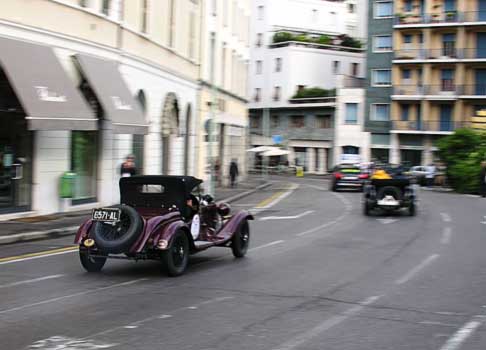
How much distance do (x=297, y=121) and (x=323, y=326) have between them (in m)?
63.8

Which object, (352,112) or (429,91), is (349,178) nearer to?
(429,91)

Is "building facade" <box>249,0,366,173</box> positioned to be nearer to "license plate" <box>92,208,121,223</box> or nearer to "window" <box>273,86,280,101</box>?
"window" <box>273,86,280,101</box>

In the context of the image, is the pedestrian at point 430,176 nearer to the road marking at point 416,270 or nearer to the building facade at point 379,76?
the building facade at point 379,76

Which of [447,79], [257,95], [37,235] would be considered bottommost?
[37,235]

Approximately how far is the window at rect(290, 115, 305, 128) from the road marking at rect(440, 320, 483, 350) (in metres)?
62.8

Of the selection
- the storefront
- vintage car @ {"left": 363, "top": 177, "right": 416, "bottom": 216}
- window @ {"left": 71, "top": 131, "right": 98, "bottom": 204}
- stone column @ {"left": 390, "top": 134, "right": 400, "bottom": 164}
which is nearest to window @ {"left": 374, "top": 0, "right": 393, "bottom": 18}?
stone column @ {"left": 390, "top": 134, "right": 400, "bottom": 164}

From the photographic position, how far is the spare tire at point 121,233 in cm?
1004

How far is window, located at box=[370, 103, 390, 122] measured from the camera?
63.3 metres

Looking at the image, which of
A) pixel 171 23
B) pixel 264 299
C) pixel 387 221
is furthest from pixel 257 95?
pixel 264 299

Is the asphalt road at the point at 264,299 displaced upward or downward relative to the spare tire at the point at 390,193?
downward

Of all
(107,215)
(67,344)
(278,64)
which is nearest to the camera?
(67,344)

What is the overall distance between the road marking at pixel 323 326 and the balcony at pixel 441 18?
54112mm

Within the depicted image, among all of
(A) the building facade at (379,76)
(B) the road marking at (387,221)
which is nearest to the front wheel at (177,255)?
(B) the road marking at (387,221)

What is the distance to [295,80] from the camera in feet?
233
